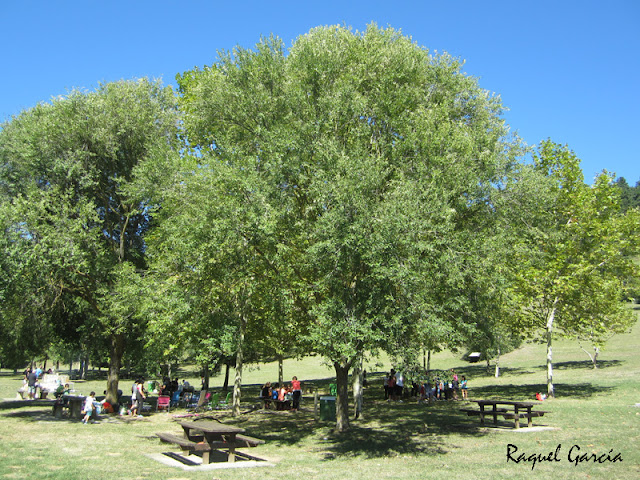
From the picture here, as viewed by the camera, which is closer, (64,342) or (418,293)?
(418,293)

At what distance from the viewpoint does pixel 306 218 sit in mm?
16797

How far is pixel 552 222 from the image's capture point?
2528 centimetres

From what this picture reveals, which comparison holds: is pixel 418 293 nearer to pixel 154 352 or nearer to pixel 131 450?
pixel 131 450

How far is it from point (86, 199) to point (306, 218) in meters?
12.5

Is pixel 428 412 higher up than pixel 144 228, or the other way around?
pixel 144 228

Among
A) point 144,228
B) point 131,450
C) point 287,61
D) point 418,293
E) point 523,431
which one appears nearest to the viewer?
point 418,293

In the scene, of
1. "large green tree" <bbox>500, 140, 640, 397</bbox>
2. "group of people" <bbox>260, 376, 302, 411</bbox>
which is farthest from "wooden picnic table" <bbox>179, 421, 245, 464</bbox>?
"large green tree" <bbox>500, 140, 640, 397</bbox>

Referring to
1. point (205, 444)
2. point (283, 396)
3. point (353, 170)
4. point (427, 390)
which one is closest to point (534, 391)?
point (427, 390)

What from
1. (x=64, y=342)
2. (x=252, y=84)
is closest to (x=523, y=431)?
(x=252, y=84)

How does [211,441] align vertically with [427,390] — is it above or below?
above

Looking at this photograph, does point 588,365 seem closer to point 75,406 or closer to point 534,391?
point 534,391

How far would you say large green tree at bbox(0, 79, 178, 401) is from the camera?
21.7 meters

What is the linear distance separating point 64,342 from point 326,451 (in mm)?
20266
